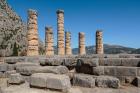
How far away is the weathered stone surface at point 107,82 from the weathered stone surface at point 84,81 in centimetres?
20

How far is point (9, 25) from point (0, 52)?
29.8 m

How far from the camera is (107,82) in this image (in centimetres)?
751

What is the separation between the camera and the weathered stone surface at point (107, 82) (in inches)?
291

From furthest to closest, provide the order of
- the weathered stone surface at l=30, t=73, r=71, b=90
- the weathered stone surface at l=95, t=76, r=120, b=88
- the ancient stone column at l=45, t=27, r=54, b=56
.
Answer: the ancient stone column at l=45, t=27, r=54, b=56 < the weathered stone surface at l=95, t=76, r=120, b=88 < the weathered stone surface at l=30, t=73, r=71, b=90

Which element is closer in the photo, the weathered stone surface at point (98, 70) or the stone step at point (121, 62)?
the weathered stone surface at point (98, 70)

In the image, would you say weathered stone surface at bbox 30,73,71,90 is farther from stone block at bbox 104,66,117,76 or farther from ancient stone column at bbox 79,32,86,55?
ancient stone column at bbox 79,32,86,55

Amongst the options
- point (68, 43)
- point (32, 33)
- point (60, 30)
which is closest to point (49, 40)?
point (60, 30)

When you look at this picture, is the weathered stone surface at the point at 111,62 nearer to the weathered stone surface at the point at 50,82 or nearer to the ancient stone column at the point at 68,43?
the weathered stone surface at the point at 50,82

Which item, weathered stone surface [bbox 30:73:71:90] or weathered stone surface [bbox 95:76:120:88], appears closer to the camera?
weathered stone surface [bbox 30:73:71:90]

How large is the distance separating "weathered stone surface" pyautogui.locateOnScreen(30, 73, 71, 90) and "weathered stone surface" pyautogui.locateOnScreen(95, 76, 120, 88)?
1141 mm

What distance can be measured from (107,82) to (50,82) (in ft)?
6.24

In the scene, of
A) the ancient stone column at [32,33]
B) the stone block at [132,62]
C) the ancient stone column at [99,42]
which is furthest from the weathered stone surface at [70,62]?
the ancient stone column at [99,42]

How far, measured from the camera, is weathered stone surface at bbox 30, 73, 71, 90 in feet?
22.3

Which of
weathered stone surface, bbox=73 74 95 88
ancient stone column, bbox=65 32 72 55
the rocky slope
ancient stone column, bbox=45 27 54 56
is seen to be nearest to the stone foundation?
weathered stone surface, bbox=73 74 95 88
